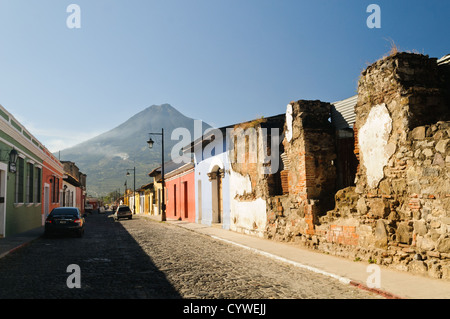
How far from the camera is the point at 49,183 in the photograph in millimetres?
25578

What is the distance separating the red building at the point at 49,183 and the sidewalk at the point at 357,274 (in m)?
17.6

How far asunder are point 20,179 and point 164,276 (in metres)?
13.4

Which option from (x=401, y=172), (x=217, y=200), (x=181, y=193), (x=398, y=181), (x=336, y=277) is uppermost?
(x=401, y=172)

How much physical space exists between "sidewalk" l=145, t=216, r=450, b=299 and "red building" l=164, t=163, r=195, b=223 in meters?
14.6

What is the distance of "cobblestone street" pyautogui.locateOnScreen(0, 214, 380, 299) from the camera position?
5730 millimetres

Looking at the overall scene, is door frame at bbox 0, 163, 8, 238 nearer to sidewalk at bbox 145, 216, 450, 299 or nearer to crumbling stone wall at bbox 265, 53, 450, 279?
sidewalk at bbox 145, 216, 450, 299

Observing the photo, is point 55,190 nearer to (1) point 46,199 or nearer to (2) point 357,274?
(1) point 46,199

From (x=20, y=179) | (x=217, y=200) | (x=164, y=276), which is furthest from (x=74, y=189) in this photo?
(x=164, y=276)

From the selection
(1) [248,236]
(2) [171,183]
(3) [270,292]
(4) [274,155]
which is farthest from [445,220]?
(2) [171,183]

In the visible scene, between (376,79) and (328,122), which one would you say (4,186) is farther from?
(376,79)

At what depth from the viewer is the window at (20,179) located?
1709cm

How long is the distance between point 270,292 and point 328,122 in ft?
22.3
